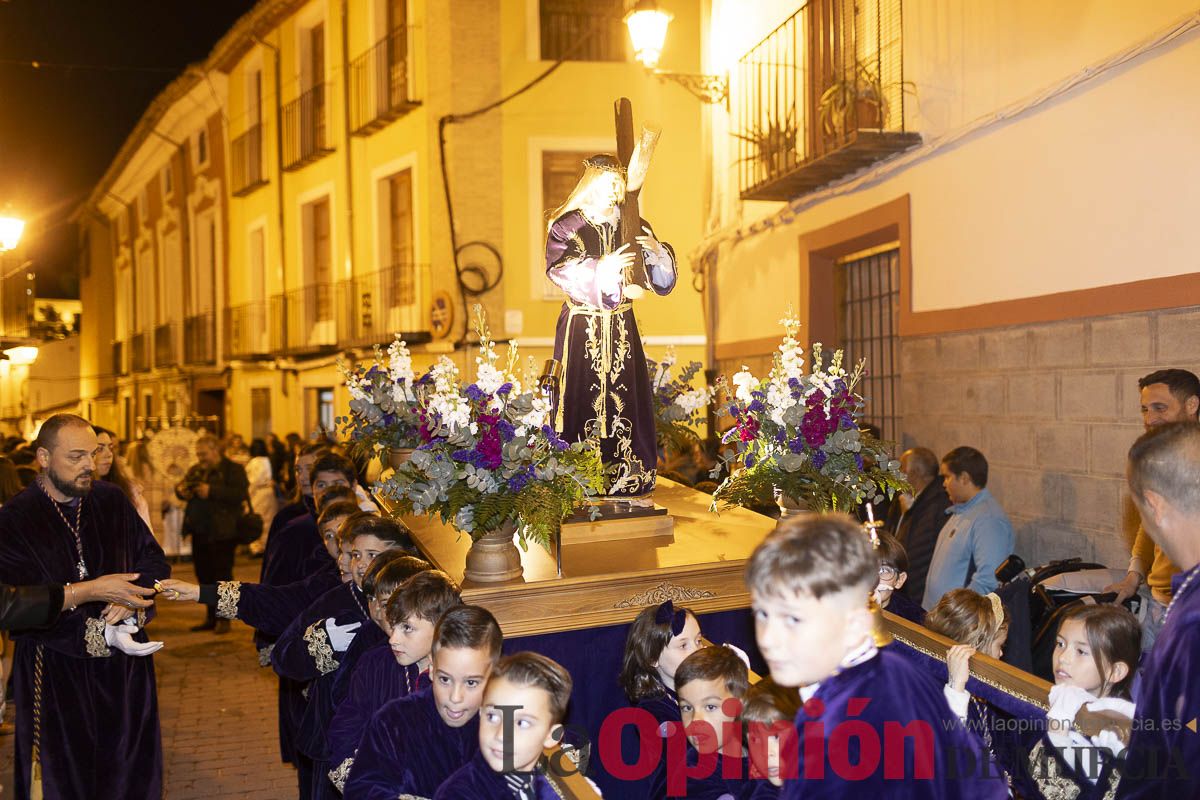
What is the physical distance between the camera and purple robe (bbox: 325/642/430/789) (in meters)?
3.07

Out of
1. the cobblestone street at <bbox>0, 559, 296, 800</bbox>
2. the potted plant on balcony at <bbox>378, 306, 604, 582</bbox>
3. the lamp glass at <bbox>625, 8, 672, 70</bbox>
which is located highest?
the lamp glass at <bbox>625, 8, 672, 70</bbox>

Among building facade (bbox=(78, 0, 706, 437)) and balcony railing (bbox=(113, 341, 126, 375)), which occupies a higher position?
building facade (bbox=(78, 0, 706, 437))

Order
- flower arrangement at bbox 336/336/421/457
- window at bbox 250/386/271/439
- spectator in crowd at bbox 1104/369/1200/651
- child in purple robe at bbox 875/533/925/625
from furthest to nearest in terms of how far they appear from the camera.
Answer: window at bbox 250/386/271/439
flower arrangement at bbox 336/336/421/457
spectator in crowd at bbox 1104/369/1200/651
child in purple robe at bbox 875/533/925/625

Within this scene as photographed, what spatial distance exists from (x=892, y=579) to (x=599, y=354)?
6.73 ft

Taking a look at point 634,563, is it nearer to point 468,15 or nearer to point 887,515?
point 887,515

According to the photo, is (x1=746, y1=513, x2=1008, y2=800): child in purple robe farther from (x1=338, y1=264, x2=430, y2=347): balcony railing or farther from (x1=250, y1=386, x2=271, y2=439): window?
(x1=250, y1=386, x2=271, y2=439): window

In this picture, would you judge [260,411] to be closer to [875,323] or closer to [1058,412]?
[875,323]

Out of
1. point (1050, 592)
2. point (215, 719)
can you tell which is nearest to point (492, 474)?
point (1050, 592)

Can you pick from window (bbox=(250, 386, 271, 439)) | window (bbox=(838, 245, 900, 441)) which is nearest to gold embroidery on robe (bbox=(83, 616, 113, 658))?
window (bbox=(838, 245, 900, 441))

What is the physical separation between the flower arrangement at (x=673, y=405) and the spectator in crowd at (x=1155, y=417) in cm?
278

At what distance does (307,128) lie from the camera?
1712 centimetres

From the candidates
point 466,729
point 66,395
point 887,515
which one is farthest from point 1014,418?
point 66,395

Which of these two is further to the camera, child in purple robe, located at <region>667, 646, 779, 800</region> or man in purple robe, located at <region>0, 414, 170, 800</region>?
man in purple robe, located at <region>0, 414, 170, 800</region>

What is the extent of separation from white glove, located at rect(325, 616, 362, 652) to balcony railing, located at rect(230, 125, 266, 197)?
16.6 metres
